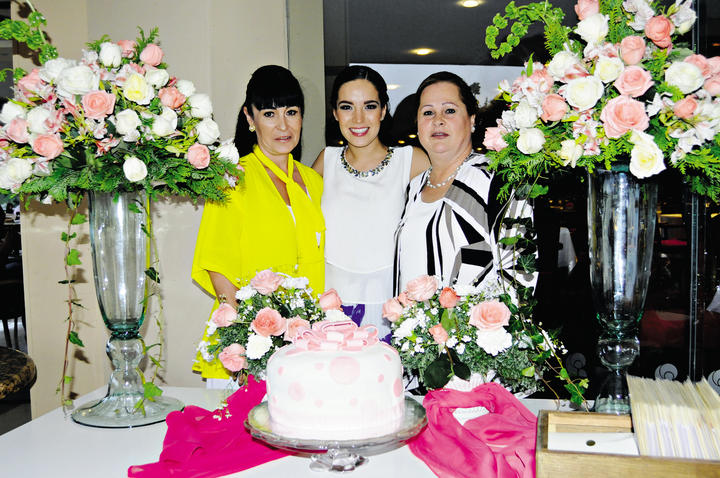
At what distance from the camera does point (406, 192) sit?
279cm

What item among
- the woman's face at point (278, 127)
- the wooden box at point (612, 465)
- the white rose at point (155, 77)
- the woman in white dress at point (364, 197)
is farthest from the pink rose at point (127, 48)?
the wooden box at point (612, 465)

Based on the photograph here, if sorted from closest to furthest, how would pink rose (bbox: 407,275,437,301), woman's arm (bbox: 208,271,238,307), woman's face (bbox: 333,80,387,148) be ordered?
1. pink rose (bbox: 407,275,437,301)
2. woman's arm (bbox: 208,271,238,307)
3. woman's face (bbox: 333,80,387,148)

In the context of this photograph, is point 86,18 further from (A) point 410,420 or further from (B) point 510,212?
(A) point 410,420

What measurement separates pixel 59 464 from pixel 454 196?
166cm

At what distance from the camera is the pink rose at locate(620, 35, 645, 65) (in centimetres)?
146

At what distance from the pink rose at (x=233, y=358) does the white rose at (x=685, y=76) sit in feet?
4.23

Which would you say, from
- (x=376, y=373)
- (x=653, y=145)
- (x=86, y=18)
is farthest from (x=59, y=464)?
(x=86, y=18)

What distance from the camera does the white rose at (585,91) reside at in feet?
4.82

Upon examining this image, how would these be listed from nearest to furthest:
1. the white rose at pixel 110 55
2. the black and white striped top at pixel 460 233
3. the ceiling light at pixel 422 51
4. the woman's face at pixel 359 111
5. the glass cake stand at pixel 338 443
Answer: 1. the glass cake stand at pixel 338 443
2. the white rose at pixel 110 55
3. the black and white striped top at pixel 460 233
4. the woman's face at pixel 359 111
5. the ceiling light at pixel 422 51

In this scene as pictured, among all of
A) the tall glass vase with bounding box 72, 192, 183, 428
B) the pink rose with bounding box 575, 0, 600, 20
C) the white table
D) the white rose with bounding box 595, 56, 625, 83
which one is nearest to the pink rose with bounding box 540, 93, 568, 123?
the white rose with bounding box 595, 56, 625, 83

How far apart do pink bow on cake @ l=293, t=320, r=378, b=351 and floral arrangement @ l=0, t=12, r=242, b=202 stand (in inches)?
25.9

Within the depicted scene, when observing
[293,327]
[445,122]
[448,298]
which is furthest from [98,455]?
[445,122]

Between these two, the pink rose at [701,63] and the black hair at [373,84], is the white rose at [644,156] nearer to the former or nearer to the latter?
the pink rose at [701,63]

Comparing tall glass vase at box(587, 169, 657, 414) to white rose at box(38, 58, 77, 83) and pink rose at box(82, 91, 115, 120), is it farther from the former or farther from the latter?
white rose at box(38, 58, 77, 83)
